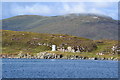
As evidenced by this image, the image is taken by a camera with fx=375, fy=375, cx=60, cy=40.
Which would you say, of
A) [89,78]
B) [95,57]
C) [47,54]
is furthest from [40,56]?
[89,78]

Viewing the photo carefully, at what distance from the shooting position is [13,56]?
190 m

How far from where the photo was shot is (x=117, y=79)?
78.3m

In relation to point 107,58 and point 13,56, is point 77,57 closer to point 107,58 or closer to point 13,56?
point 107,58

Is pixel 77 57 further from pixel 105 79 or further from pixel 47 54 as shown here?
pixel 105 79

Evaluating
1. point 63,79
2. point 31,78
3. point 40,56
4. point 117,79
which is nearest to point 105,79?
point 117,79

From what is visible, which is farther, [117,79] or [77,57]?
[77,57]

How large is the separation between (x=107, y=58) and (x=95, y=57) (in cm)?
669

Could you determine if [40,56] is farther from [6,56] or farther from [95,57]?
[95,57]

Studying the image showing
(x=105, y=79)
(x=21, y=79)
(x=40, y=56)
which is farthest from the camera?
(x=40, y=56)

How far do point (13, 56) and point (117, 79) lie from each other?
117 meters

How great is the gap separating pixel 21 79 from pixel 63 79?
8.31 m

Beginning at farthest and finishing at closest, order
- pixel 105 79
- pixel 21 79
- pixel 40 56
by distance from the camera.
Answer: pixel 40 56 → pixel 105 79 → pixel 21 79

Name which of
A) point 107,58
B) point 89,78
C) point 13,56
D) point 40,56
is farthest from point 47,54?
point 89,78

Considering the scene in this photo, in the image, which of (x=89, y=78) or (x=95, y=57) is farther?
(x=95, y=57)
